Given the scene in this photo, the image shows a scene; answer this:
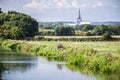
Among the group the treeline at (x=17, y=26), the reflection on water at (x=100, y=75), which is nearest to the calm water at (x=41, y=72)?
the reflection on water at (x=100, y=75)

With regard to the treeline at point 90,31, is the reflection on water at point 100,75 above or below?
above

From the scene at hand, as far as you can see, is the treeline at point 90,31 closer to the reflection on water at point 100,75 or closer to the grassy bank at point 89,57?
the grassy bank at point 89,57

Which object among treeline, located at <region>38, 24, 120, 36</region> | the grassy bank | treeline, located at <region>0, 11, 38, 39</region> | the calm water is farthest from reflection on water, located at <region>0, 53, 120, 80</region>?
treeline, located at <region>38, 24, 120, 36</region>

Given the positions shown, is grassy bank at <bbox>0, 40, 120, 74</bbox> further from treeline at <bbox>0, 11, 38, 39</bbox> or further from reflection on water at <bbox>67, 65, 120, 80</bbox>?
treeline at <bbox>0, 11, 38, 39</bbox>

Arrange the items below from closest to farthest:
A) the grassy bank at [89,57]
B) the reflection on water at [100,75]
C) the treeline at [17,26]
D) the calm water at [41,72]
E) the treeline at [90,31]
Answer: the calm water at [41,72] → the reflection on water at [100,75] → the grassy bank at [89,57] → the treeline at [17,26] → the treeline at [90,31]

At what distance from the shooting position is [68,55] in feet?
204

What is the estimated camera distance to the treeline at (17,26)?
122756 mm

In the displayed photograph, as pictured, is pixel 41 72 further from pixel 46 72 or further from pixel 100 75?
pixel 100 75

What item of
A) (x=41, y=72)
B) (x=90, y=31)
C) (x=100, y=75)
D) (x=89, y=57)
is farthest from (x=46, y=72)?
(x=90, y=31)

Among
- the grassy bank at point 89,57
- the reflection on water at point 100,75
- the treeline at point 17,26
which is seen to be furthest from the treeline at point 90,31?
the reflection on water at point 100,75

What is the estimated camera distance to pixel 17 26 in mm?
133875

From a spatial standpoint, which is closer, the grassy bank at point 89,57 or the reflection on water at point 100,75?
the reflection on water at point 100,75

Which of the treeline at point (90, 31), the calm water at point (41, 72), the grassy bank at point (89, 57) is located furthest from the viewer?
the treeline at point (90, 31)

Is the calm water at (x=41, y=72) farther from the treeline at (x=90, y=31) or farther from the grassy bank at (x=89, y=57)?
the treeline at (x=90, y=31)
